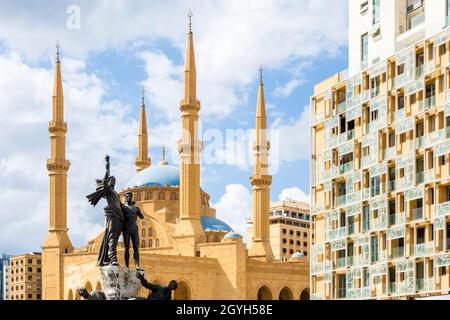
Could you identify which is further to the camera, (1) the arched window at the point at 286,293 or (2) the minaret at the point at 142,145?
(2) the minaret at the point at 142,145

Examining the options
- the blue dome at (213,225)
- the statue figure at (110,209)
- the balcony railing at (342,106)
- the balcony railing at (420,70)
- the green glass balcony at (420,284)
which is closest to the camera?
the statue figure at (110,209)

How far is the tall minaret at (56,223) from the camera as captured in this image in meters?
98.1

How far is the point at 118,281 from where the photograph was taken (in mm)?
33594

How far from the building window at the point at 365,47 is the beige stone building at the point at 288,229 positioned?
376 ft

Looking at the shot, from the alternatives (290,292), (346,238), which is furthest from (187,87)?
(346,238)

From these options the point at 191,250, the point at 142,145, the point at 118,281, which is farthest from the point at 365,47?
the point at 142,145

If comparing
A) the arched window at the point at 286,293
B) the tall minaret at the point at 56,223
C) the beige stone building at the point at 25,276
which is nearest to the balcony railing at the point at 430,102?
the arched window at the point at 286,293

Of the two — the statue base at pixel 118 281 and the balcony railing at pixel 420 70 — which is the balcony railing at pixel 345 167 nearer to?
the balcony railing at pixel 420 70

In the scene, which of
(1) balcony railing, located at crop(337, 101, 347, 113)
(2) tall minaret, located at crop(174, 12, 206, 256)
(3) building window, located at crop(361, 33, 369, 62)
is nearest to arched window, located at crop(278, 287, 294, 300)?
(2) tall minaret, located at crop(174, 12, 206, 256)

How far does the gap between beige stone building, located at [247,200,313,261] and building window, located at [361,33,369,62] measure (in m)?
114

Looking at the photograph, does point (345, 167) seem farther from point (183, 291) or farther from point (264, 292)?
point (264, 292)

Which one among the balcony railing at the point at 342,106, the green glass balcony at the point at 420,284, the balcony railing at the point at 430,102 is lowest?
the green glass balcony at the point at 420,284

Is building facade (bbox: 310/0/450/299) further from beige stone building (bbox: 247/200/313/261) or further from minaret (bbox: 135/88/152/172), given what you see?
beige stone building (bbox: 247/200/313/261)

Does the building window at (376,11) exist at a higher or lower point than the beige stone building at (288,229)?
higher
